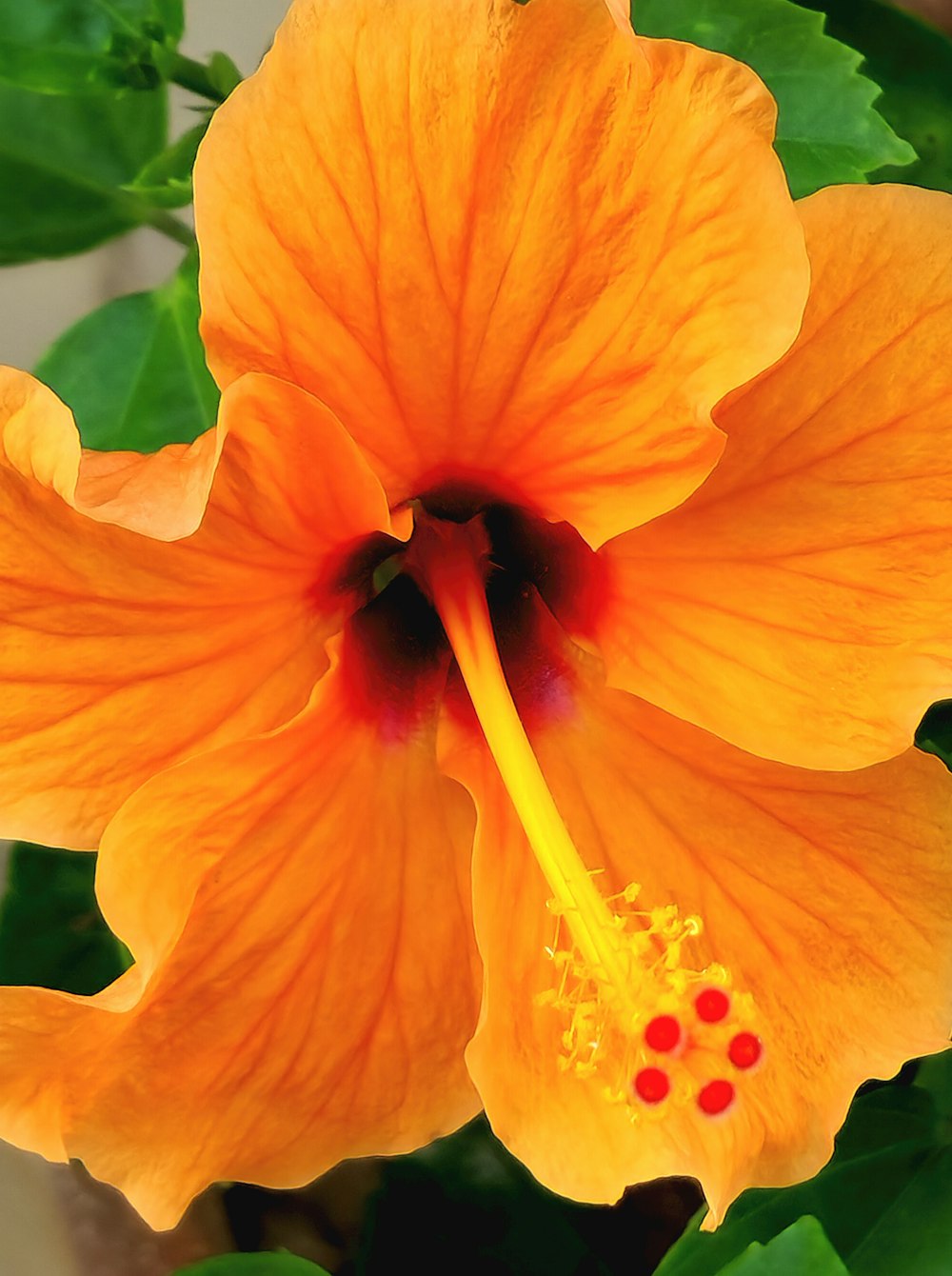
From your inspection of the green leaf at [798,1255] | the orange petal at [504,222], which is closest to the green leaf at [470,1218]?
the green leaf at [798,1255]

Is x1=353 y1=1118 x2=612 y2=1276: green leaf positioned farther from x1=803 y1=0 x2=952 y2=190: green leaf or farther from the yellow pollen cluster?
x1=803 y1=0 x2=952 y2=190: green leaf

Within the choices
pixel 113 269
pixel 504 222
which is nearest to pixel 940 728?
pixel 504 222

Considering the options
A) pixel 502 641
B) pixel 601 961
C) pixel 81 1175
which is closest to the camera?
pixel 601 961

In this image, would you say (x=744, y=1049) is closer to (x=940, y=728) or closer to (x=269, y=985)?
(x=269, y=985)

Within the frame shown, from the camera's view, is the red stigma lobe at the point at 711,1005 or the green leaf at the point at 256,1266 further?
the green leaf at the point at 256,1266

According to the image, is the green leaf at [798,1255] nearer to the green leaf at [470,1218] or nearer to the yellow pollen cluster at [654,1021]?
the yellow pollen cluster at [654,1021]

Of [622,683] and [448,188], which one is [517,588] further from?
[448,188]

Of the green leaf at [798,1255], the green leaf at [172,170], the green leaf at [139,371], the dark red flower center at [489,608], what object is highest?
the green leaf at [172,170]
